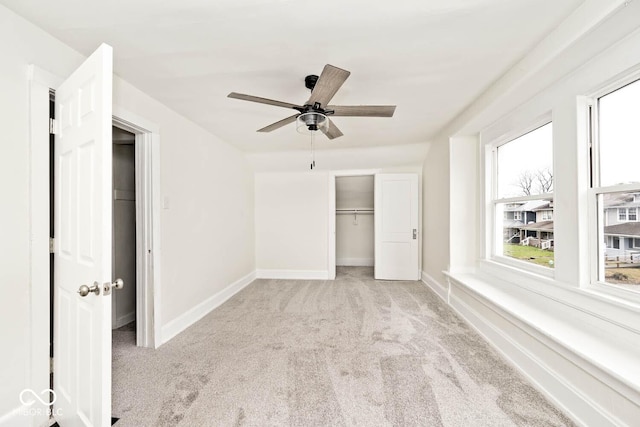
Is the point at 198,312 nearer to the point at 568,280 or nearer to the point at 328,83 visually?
the point at 328,83

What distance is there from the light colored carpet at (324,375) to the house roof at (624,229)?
1.13 m

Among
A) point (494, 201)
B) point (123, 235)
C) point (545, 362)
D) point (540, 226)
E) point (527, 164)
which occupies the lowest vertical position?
point (545, 362)

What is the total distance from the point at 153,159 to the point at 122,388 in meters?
1.80

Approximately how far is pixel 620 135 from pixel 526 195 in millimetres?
889

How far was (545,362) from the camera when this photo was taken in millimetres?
1728

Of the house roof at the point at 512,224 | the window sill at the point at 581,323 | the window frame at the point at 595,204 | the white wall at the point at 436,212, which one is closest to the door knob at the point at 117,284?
the window sill at the point at 581,323

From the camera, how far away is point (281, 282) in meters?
4.66

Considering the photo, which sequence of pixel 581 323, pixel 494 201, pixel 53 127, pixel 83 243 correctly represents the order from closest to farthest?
pixel 83 243, pixel 53 127, pixel 581 323, pixel 494 201

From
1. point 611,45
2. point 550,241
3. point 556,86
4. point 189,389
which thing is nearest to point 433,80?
point 556,86

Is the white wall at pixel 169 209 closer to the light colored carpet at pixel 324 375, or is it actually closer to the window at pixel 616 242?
the light colored carpet at pixel 324 375

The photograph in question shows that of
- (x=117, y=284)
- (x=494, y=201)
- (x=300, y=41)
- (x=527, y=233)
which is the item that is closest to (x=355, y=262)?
(x=494, y=201)

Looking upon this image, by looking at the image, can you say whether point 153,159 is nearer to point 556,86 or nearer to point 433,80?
point 433,80

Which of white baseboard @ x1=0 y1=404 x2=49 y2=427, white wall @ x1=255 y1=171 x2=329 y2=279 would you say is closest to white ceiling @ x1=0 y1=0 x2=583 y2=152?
white baseboard @ x1=0 y1=404 x2=49 y2=427

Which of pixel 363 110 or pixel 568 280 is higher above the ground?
pixel 363 110
